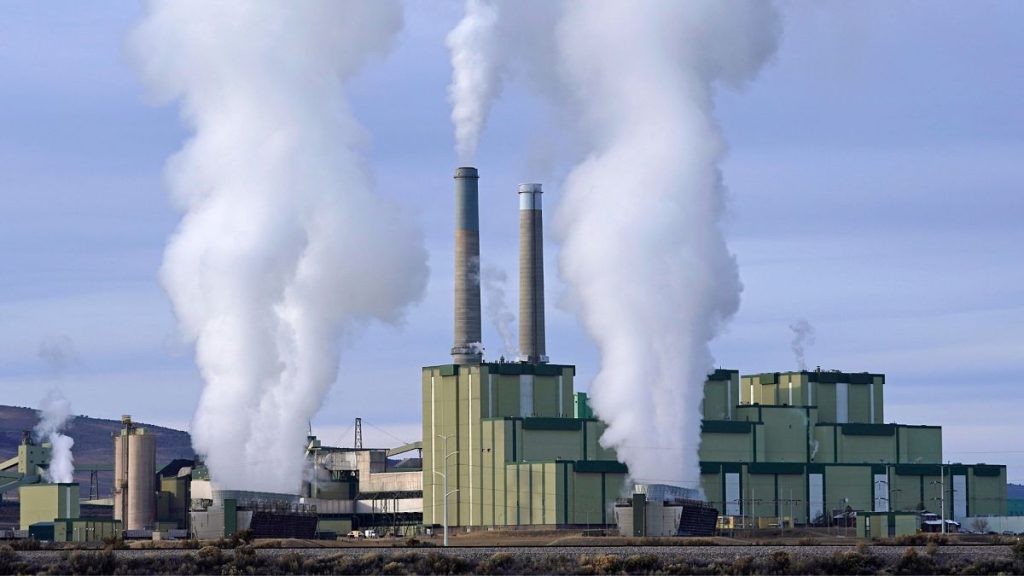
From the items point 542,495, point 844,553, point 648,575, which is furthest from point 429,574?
point 542,495

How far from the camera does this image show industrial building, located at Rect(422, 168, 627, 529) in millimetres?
129500

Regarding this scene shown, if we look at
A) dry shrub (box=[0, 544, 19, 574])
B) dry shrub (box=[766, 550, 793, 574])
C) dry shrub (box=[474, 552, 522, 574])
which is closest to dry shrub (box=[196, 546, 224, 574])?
dry shrub (box=[0, 544, 19, 574])

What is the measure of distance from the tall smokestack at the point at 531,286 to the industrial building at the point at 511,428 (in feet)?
0.25

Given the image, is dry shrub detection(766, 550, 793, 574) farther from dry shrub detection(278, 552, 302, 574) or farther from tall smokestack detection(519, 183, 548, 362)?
tall smokestack detection(519, 183, 548, 362)

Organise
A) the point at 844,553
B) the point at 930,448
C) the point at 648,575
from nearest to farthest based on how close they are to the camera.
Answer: the point at 648,575, the point at 844,553, the point at 930,448

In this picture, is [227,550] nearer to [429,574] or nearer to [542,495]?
[429,574]

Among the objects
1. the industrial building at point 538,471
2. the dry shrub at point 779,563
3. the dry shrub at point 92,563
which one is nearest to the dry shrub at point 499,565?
the dry shrub at point 779,563

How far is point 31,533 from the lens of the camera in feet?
447

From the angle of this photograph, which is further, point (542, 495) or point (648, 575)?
point (542, 495)

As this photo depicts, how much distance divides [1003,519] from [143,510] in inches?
2584

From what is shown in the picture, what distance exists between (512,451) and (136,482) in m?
31.2

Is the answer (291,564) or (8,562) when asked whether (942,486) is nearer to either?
(291,564)

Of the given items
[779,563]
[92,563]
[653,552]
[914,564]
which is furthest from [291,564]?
[914,564]

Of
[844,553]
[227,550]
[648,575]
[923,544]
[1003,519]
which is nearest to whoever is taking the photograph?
[648,575]
